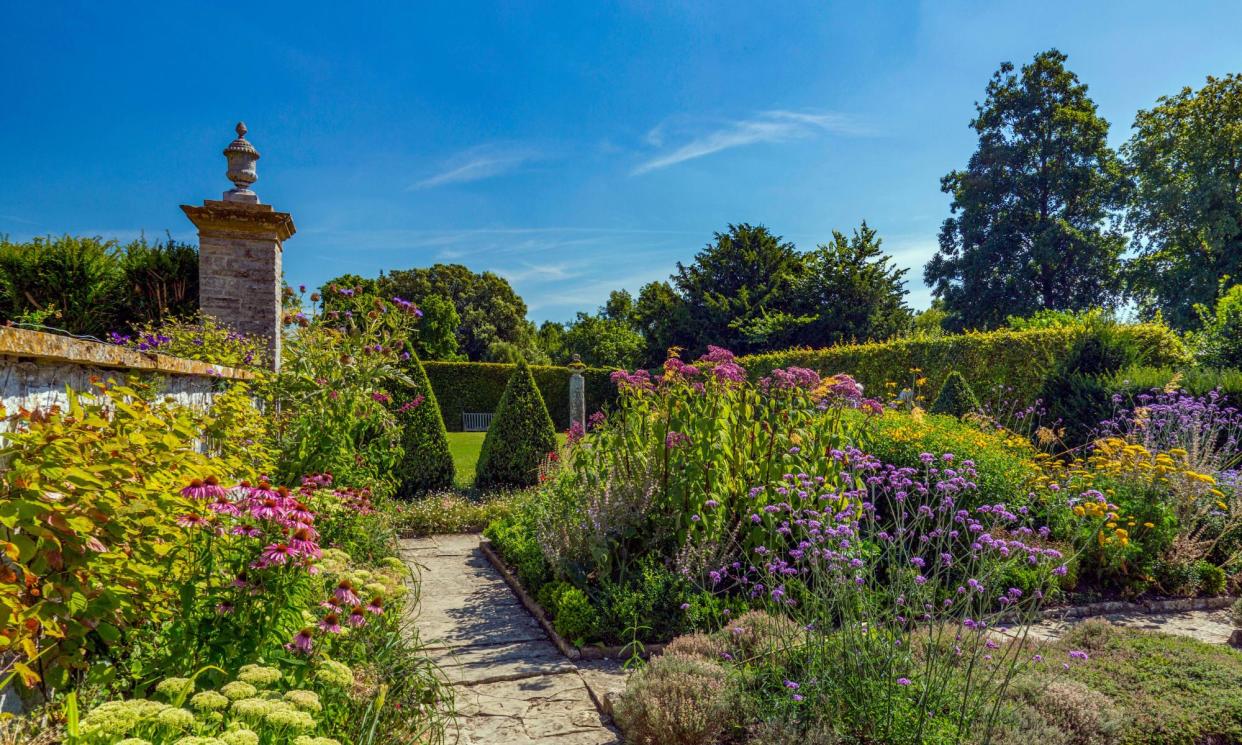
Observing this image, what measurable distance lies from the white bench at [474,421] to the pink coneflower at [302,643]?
18.7 m

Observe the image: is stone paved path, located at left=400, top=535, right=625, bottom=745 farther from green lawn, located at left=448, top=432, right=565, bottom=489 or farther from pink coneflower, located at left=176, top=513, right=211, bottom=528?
green lawn, located at left=448, top=432, right=565, bottom=489

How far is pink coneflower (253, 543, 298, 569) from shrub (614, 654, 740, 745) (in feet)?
4.85

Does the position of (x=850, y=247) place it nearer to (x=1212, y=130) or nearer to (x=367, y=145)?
(x=1212, y=130)

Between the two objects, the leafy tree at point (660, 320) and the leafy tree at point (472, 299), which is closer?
the leafy tree at point (660, 320)

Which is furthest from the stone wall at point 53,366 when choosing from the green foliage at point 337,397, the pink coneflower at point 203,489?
the green foliage at point 337,397

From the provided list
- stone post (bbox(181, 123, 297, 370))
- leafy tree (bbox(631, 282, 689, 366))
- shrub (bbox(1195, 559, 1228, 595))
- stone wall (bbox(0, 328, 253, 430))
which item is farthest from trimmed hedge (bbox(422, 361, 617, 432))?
stone wall (bbox(0, 328, 253, 430))

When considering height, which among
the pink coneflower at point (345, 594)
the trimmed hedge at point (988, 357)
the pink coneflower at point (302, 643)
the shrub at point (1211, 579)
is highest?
the trimmed hedge at point (988, 357)

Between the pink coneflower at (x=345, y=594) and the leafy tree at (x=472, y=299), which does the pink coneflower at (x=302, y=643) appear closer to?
the pink coneflower at (x=345, y=594)

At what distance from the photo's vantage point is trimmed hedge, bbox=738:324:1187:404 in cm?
1024

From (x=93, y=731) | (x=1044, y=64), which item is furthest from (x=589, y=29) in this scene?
(x=1044, y=64)

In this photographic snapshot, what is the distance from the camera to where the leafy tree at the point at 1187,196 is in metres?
18.9

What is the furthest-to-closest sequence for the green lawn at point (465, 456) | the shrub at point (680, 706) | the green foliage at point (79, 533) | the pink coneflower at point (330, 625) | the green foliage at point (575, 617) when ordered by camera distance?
the green lawn at point (465, 456), the green foliage at point (575, 617), the shrub at point (680, 706), the pink coneflower at point (330, 625), the green foliage at point (79, 533)

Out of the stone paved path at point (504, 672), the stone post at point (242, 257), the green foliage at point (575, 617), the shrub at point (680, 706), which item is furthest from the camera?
the stone post at point (242, 257)

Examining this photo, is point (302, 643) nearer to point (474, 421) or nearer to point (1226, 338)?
point (1226, 338)
